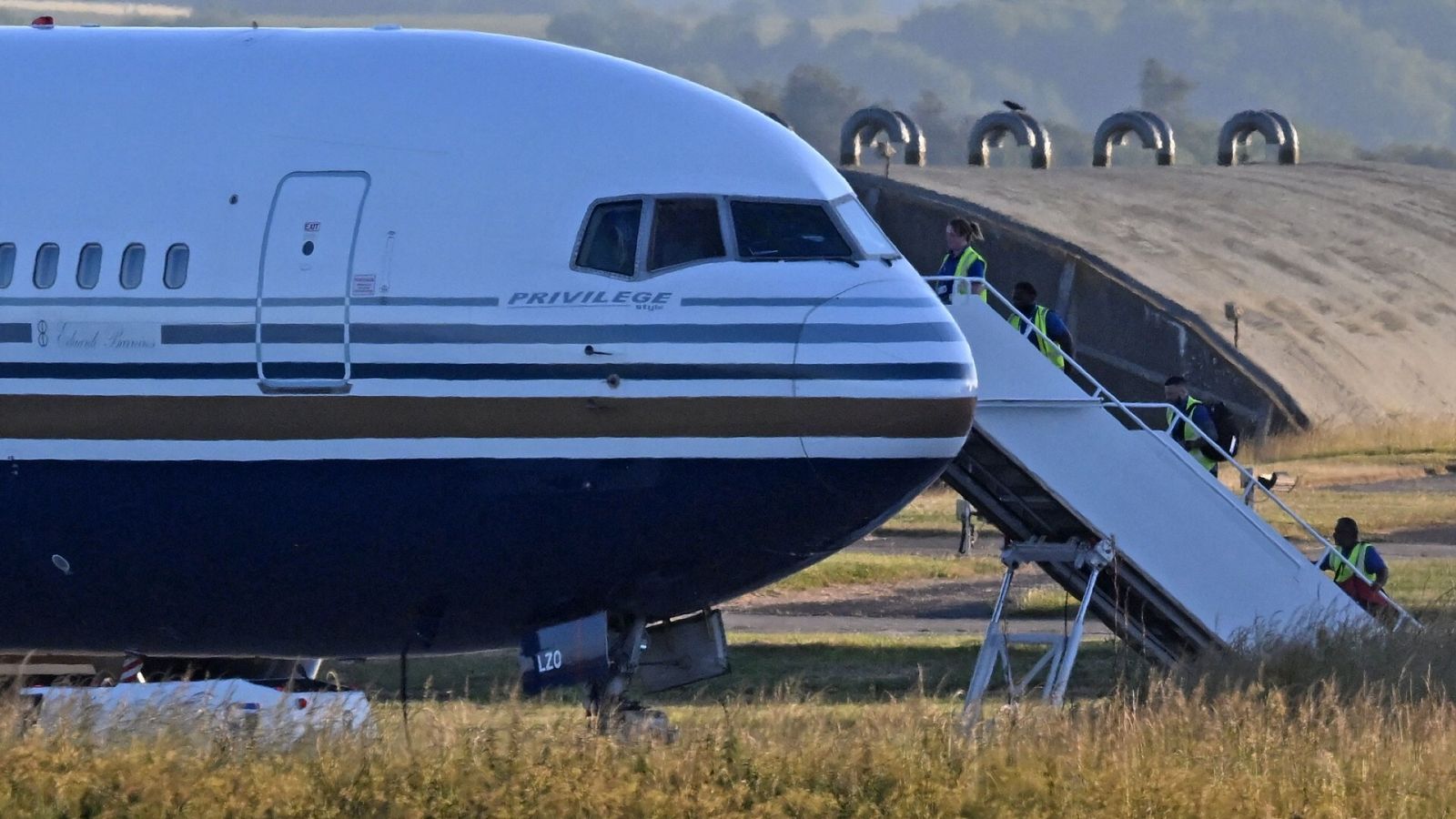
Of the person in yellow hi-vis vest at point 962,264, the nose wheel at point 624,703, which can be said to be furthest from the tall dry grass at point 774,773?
the person in yellow hi-vis vest at point 962,264

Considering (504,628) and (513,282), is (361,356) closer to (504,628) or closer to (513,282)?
(513,282)

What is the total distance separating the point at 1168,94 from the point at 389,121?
6150 inches

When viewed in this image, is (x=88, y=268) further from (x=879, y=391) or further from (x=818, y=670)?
(x=818, y=670)

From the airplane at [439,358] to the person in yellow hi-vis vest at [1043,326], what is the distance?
3.98 meters

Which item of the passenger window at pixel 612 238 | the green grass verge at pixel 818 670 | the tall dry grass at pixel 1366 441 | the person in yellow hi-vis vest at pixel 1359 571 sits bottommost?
the tall dry grass at pixel 1366 441

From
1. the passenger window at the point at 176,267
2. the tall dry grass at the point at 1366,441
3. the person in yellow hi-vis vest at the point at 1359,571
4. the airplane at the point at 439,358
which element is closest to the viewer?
the airplane at the point at 439,358

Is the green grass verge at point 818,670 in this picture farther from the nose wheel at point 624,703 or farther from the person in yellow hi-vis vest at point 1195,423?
the nose wheel at point 624,703

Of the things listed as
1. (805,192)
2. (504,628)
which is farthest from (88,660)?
(805,192)

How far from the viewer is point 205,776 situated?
1302cm

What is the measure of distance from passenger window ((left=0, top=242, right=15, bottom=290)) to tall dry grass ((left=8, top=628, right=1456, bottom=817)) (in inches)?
133

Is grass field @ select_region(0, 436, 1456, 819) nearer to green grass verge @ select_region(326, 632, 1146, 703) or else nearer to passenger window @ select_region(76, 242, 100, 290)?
passenger window @ select_region(76, 242, 100, 290)

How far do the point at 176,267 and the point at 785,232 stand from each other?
4.20 m

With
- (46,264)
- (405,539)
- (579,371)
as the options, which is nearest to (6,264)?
(46,264)

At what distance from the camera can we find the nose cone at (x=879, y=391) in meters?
13.9
